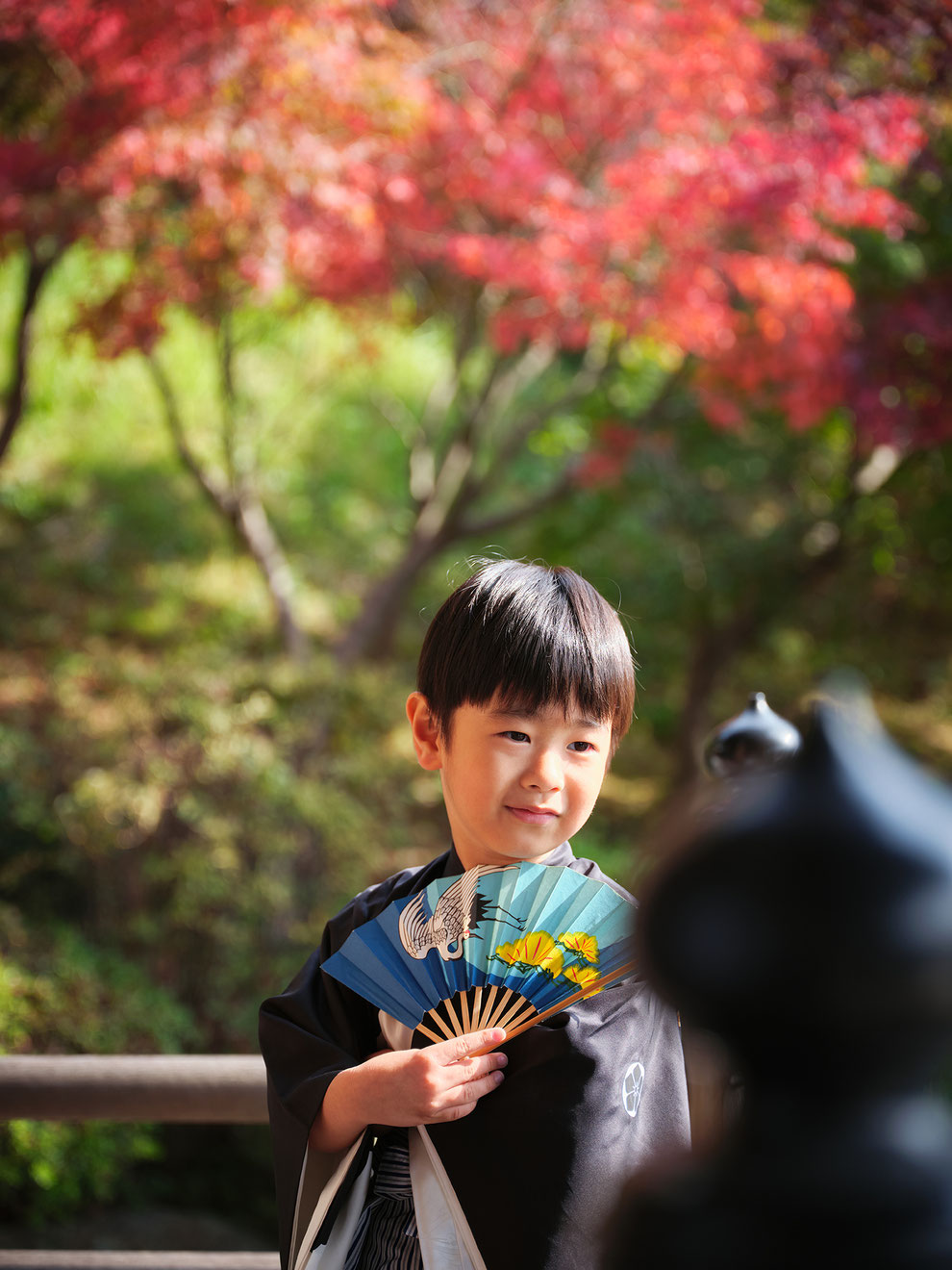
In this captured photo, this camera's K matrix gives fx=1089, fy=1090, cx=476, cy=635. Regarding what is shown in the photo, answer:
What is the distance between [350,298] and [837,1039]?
5782mm

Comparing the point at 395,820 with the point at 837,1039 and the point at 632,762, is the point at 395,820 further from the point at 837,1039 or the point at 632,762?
the point at 837,1039

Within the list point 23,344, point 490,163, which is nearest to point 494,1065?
point 490,163

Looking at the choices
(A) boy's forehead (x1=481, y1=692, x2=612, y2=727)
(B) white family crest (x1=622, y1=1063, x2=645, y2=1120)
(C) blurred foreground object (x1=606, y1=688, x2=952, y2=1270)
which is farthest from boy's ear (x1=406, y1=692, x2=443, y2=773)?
(C) blurred foreground object (x1=606, y1=688, x2=952, y2=1270)

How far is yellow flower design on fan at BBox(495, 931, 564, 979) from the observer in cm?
109

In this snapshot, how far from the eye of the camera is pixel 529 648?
1.24 m

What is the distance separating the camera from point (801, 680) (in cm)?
798

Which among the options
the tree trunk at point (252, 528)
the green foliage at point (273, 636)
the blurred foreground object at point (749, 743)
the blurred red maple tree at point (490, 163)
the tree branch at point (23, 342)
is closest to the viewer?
the blurred foreground object at point (749, 743)

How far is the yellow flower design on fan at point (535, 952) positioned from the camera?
1.09 m

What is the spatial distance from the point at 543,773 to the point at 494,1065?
0.31 meters

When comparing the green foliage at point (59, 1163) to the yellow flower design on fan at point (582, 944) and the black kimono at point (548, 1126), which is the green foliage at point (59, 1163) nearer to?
the black kimono at point (548, 1126)

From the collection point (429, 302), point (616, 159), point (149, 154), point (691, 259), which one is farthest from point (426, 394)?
point (149, 154)

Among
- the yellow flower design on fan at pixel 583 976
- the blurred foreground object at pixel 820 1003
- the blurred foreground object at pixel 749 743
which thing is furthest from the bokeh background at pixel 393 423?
the blurred foreground object at pixel 820 1003

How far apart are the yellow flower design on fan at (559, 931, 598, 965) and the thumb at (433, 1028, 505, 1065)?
11 cm

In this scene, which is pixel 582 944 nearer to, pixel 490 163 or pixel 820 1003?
pixel 820 1003
